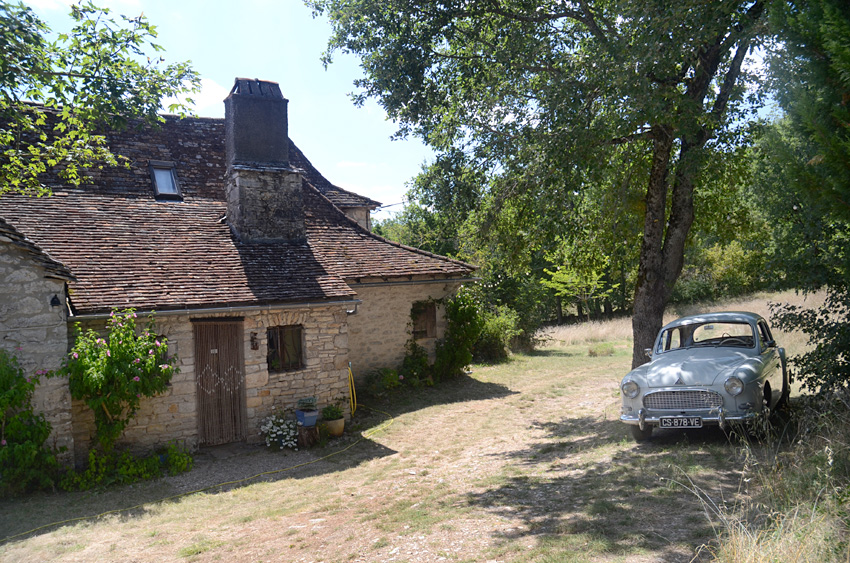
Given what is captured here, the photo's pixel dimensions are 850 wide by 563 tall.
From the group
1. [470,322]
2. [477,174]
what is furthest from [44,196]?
[470,322]

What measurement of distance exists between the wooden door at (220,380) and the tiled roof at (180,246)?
708mm

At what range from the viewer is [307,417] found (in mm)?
10391

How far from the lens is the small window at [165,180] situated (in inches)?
513

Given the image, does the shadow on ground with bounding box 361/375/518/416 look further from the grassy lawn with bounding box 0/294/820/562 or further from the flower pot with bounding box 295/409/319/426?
the flower pot with bounding box 295/409/319/426

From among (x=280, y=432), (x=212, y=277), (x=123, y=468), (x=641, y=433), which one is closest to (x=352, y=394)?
(x=280, y=432)

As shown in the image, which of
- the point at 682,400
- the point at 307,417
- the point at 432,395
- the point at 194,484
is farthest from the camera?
the point at 432,395

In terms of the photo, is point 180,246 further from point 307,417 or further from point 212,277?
point 307,417

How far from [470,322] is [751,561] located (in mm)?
12451

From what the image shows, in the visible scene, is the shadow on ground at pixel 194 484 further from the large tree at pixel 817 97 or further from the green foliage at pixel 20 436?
the large tree at pixel 817 97

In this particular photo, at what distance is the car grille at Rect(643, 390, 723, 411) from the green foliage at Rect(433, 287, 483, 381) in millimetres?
8295

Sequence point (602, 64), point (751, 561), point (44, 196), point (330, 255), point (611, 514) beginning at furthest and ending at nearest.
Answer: point (330, 255) → point (44, 196) → point (602, 64) → point (611, 514) → point (751, 561)

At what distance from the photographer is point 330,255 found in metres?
13.9

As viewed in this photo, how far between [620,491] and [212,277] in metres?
8.13

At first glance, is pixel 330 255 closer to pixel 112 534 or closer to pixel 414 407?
pixel 414 407
